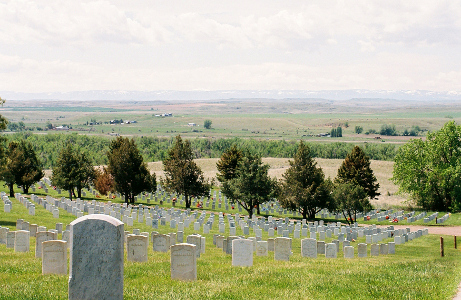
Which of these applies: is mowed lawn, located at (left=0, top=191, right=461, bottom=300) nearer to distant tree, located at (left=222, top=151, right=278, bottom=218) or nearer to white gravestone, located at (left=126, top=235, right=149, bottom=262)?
white gravestone, located at (left=126, top=235, right=149, bottom=262)

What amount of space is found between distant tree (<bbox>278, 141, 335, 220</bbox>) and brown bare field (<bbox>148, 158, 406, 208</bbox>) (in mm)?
14944

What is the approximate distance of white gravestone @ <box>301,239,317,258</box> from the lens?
19484mm

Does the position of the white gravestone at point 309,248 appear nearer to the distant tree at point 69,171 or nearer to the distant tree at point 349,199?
the distant tree at point 349,199

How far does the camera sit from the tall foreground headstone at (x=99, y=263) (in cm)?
905

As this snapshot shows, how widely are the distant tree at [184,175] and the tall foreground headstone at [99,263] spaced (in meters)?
39.4

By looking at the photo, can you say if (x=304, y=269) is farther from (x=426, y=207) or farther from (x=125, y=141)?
(x=426, y=207)

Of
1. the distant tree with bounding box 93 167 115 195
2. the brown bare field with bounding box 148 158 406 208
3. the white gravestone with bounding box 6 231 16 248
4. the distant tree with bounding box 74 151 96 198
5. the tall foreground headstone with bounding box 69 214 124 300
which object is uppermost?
the tall foreground headstone with bounding box 69 214 124 300

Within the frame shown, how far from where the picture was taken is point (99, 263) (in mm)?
9070

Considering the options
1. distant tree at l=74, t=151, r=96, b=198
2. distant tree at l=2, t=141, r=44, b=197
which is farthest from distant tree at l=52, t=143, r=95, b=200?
distant tree at l=2, t=141, r=44, b=197

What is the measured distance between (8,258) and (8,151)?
38.2m

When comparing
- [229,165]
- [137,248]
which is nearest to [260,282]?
[137,248]

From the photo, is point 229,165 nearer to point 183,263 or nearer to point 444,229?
point 444,229

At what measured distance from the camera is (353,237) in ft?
99.5

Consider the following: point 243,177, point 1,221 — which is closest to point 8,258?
point 1,221
